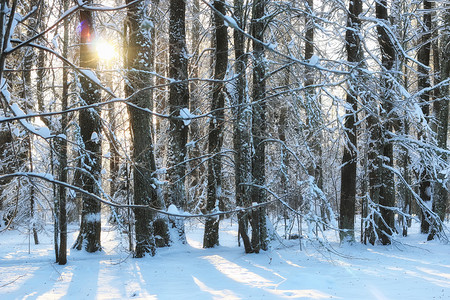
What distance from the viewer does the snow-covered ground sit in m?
6.40

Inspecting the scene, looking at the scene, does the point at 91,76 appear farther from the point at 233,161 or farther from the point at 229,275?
the point at 233,161

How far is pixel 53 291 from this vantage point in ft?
21.7

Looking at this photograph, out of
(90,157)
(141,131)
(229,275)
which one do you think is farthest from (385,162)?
(90,157)

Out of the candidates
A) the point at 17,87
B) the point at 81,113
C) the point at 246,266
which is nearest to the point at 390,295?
the point at 246,266

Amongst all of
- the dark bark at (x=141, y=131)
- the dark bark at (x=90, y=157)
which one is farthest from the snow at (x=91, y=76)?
the dark bark at (x=90, y=157)

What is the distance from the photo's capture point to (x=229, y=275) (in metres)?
7.76

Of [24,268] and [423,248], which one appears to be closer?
[24,268]

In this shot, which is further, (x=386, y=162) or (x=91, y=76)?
(x=386, y=162)

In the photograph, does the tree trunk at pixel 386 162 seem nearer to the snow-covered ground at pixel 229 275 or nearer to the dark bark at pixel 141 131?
the snow-covered ground at pixel 229 275

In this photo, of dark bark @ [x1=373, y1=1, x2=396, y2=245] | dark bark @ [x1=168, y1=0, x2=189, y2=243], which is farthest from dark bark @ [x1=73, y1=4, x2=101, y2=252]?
dark bark @ [x1=373, y1=1, x2=396, y2=245]

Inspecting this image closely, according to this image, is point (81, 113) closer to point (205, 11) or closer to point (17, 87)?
point (17, 87)

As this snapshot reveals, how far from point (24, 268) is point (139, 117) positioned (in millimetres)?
4398

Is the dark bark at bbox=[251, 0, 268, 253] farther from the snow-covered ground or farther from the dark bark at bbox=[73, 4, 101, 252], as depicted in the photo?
the dark bark at bbox=[73, 4, 101, 252]

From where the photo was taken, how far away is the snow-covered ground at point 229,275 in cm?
640
